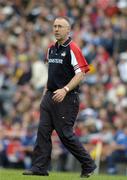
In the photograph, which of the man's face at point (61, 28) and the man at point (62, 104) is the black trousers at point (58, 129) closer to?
the man at point (62, 104)

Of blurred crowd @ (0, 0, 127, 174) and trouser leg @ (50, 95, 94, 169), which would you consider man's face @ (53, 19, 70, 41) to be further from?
blurred crowd @ (0, 0, 127, 174)

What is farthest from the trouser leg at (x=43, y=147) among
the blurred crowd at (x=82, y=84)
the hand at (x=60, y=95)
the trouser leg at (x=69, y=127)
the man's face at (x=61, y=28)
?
the blurred crowd at (x=82, y=84)

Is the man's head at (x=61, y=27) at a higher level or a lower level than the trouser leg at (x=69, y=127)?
higher

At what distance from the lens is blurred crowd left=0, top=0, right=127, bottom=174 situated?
18.3 metres

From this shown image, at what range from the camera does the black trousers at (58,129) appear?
11562 millimetres

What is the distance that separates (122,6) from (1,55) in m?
3.85

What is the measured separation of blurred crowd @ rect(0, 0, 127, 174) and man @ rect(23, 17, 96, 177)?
19.5 feet

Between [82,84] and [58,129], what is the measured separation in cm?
953

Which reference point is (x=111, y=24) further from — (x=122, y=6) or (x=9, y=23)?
(x=9, y=23)

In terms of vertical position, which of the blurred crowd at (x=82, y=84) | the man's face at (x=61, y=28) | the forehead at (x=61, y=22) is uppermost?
the forehead at (x=61, y=22)

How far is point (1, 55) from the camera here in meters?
23.9

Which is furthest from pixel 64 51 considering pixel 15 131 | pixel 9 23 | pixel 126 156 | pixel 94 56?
pixel 9 23

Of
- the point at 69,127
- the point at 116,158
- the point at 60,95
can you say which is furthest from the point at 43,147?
the point at 116,158

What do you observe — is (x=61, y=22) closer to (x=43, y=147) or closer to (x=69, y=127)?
(x=69, y=127)
